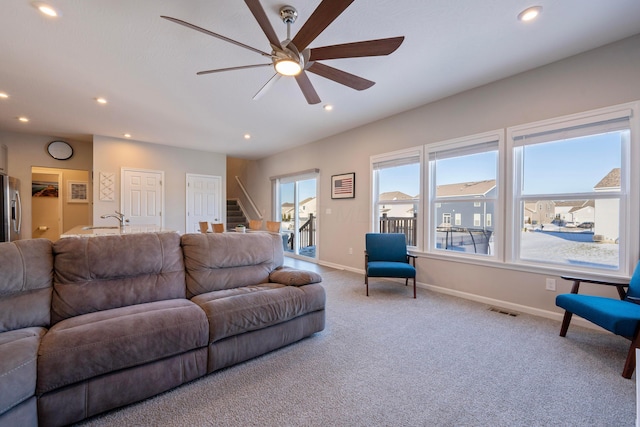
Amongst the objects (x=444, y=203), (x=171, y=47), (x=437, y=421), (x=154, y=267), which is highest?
(x=171, y=47)

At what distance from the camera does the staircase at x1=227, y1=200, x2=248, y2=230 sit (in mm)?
8435

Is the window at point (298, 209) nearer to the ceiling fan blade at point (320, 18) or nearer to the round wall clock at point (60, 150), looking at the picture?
the ceiling fan blade at point (320, 18)

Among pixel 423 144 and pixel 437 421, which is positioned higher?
pixel 423 144

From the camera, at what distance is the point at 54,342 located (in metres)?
1.37

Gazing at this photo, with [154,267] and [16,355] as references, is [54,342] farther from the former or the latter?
[154,267]

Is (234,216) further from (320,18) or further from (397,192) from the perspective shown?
(320,18)

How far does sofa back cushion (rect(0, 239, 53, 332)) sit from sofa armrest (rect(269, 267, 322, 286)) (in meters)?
1.61

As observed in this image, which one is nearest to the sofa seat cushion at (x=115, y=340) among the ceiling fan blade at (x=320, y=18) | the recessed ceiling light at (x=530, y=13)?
the ceiling fan blade at (x=320, y=18)

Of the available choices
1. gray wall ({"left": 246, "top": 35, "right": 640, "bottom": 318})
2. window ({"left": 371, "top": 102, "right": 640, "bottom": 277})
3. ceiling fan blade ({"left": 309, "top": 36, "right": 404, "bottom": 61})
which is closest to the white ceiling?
gray wall ({"left": 246, "top": 35, "right": 640, "bottom": 318})

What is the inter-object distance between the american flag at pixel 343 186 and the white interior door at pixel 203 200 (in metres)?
3.64

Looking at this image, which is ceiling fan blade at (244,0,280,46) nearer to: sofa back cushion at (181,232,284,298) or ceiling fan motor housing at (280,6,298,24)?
ceiling fan motor housing at (280,6,298,24)

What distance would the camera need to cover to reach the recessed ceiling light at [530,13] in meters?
2.10

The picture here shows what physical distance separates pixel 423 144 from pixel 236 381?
12.5 feet

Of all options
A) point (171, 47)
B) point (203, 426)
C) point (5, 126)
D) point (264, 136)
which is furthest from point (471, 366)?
point (5, 126)
